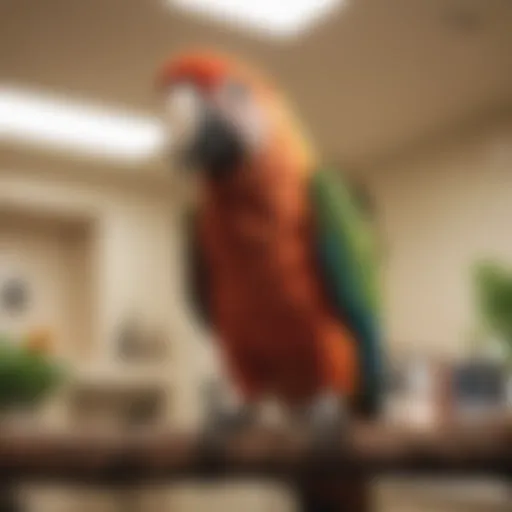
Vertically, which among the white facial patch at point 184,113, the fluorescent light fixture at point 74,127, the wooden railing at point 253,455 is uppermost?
the fluorescent light fixture at point 74,127

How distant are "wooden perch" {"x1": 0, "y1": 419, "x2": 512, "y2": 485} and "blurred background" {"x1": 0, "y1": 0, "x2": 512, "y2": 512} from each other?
0.05 meters

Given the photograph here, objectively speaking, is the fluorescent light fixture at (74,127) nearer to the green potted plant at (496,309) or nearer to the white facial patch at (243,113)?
the white facial patch at (243,113)

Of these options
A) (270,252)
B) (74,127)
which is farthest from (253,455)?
(74,127)

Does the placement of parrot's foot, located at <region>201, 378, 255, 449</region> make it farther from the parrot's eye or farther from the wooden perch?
the parrot's eye

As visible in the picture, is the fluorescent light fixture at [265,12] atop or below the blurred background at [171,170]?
atop

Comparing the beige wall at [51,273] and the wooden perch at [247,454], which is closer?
the wooden perch at [247,454]

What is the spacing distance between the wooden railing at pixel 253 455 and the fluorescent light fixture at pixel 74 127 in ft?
0.62

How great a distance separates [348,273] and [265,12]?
18 cm

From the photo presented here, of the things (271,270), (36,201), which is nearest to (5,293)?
(36,201)

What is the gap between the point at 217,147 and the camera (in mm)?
474

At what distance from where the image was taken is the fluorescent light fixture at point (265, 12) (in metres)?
0.54

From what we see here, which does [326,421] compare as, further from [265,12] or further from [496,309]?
[265,12]

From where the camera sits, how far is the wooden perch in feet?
1.39

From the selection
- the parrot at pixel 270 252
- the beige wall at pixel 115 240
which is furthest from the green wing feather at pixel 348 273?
the beige wall at pixel 115 240
